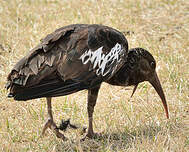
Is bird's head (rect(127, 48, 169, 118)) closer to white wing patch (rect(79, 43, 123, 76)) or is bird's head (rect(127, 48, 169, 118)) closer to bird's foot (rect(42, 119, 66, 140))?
white wing patch (rect(79, 43, 123, 76))

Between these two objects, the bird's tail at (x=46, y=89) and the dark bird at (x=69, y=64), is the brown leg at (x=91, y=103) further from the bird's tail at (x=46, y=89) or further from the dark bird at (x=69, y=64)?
the bird's tail at (x=46, y=89)

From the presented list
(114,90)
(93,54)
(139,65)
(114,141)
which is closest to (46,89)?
(93,54)

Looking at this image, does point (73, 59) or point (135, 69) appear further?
point (135, 69)

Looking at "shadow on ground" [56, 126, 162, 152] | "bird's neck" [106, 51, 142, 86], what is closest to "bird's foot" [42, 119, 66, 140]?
"shadow on ground" [56, 126, 162, 152]

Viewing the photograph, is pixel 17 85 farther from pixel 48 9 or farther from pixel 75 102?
pixel 48 9

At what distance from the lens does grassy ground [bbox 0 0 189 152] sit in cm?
578

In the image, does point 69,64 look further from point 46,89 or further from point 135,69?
point 135,69

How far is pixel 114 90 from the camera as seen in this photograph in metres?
7.46

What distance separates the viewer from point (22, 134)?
605 centimetres

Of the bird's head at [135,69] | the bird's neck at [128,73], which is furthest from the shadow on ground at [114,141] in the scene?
the bird's neck at [128,73]

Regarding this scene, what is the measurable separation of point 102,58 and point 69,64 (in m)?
0.48

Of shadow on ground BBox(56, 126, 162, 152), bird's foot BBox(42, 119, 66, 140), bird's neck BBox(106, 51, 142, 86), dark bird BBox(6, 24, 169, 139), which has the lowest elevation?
shadow on ground BBox(56, 126, 162, 152)

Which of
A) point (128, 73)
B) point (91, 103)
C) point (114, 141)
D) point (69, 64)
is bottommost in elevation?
point (114, 141)

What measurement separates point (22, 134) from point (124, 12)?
4.89 m
